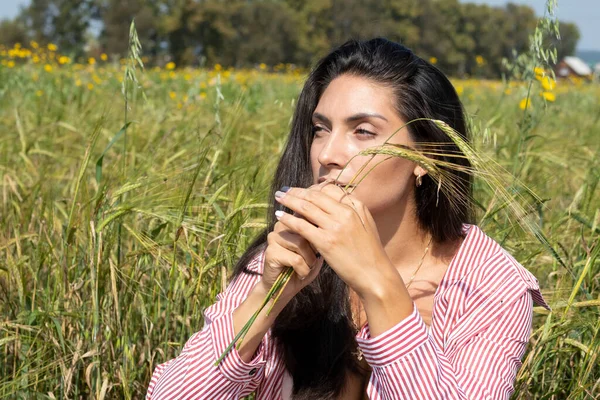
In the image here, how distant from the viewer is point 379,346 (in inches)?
41.3

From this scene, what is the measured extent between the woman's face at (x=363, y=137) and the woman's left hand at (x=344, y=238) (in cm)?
22

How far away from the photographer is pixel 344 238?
101 cm

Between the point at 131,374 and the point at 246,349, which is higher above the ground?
the point at 246,349

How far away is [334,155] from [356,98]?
0.46 ft

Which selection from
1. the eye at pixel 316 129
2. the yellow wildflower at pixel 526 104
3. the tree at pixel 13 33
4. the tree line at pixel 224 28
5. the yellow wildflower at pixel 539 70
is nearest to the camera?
the eye at pixel 316 129

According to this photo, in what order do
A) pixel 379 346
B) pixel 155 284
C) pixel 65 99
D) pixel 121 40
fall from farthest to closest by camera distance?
pixel 121 40 → pixel 65 99 → pixel 155 284 → pixel 379 346

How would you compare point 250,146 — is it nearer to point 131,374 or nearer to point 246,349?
point 131,374

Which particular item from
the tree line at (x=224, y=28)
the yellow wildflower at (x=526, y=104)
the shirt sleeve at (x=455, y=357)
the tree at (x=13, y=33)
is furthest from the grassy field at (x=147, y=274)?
the tree at (x=13, y=33)

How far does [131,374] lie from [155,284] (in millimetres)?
248

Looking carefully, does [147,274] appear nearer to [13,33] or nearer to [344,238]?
[344,238]

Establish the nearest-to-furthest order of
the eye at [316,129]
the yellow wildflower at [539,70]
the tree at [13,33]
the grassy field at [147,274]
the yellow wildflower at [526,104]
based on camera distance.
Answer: the eye at [316,129]
the grassy field at [147,274]
the yellow wildflower at [526,104]
the yellow wildflower at [539,70]
the tree at [13,33]

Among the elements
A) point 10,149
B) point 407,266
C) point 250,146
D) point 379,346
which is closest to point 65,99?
point 10,149

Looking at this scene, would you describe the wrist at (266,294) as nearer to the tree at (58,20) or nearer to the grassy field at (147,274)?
the grassy field at (147,274)

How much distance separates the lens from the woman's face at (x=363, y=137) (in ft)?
4.21
